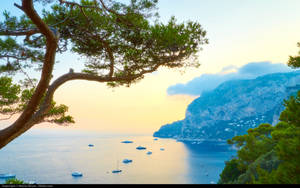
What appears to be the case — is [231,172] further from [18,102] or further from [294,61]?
[18,102]

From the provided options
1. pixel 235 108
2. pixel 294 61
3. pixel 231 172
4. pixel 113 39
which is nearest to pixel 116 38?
pixel 113 39

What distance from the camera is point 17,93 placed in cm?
805

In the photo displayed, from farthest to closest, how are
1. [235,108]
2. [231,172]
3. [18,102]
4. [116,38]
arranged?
[235,108] < [231,172] < [18,102] < [116,38]

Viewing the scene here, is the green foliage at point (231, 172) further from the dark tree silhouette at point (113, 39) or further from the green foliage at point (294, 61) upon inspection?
the dark tree silhouette at point (113, 39)

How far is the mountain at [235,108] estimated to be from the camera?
96625mm

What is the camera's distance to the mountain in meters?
96.6

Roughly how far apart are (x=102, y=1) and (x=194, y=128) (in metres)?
120

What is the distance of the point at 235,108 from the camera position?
108 meters

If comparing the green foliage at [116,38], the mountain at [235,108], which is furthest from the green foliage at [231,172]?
the mountain at [235,108]

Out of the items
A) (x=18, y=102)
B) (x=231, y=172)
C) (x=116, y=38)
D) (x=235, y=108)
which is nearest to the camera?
(x=116, y=38)

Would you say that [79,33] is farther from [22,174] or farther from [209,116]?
[209,116]

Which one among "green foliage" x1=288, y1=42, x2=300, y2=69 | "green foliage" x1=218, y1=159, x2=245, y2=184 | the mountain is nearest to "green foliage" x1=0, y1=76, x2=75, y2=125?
"green foliage" x1=288, y1=42, x2=300, y2=69

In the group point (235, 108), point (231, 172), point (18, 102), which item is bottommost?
point (231, 172)

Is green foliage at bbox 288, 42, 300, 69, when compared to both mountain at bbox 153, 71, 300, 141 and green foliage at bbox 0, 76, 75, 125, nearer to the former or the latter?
green foliage at bbox 0, 76, 75, 125
